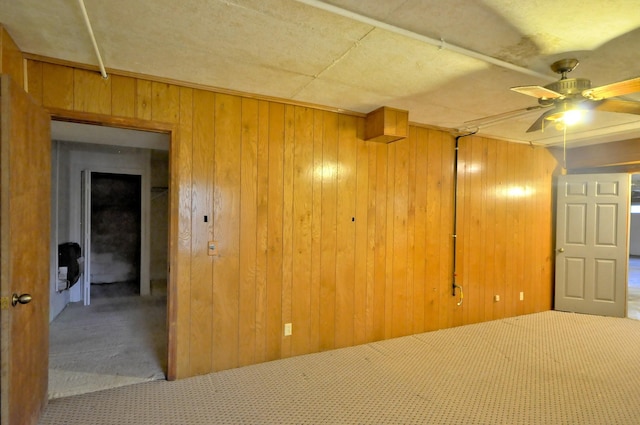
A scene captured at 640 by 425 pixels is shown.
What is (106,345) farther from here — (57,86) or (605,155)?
(605,155)

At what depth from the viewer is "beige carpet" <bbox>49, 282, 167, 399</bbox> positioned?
2.70m

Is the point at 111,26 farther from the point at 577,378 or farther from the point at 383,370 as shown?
the point at 577,378

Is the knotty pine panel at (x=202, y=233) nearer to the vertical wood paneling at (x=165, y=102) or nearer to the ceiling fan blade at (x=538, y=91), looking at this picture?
the vertical wood paneling at (x=165, y=102)

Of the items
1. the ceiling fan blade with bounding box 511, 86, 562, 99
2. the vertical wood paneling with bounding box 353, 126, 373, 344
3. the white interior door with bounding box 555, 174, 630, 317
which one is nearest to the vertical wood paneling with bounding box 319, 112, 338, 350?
the vertical wood paneling with bounding box 353, 126, 373, 344

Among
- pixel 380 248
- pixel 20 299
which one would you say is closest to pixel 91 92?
pixel 20 299

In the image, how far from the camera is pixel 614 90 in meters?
1.91

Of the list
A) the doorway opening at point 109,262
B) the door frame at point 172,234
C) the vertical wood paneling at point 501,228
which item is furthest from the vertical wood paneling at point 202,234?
the vertical wood paneling at point 501,228

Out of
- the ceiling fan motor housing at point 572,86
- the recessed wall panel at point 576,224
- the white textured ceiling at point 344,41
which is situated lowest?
the recessed wall panel at point 576,224

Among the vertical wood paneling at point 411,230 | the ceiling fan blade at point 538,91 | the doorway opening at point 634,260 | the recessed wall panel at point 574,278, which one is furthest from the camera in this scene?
the doorway opening at point 634,260

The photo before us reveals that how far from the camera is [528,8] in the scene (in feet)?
5.42

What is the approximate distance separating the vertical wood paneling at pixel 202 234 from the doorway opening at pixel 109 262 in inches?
15.2

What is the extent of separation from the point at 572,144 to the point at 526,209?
1.14 m

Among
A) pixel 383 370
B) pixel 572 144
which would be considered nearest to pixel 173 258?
pixel 383 370

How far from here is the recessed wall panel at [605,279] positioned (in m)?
4.55
